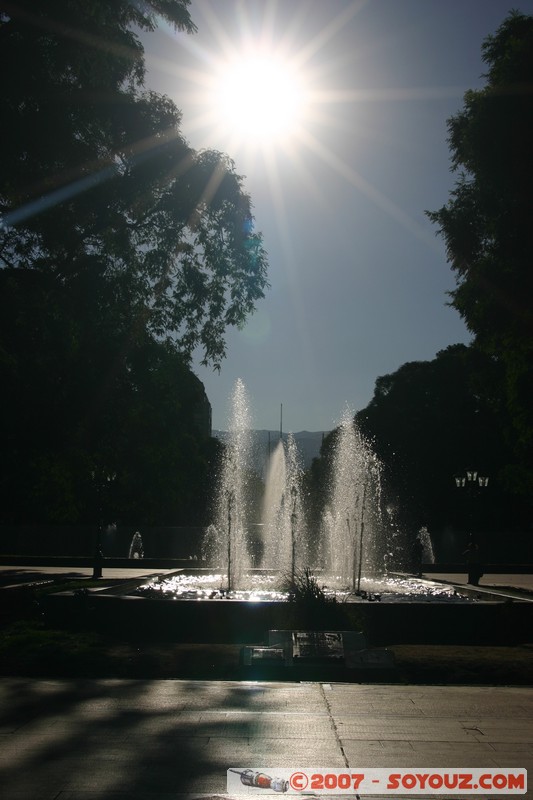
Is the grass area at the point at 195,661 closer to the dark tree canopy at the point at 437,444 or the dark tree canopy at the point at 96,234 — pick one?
the dark tree canopy at the point at 96,234

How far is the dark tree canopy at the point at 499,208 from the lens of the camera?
72.9 feet

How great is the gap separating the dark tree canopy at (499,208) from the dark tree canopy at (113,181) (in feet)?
19.0

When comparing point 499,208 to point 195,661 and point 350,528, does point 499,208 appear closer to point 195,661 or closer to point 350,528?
point 350,528

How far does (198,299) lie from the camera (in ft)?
83.3

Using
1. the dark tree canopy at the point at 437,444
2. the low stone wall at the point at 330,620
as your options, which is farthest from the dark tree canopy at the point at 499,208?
the dark tree canopy at the point at 437,444

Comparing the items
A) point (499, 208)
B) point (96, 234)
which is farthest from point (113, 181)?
point (499, 208)

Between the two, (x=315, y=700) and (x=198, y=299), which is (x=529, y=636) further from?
(x=198, y=299)

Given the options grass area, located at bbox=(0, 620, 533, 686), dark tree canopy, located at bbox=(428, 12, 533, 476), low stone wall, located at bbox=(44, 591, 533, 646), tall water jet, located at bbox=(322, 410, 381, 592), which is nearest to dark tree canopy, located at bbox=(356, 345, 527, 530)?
tall water jet, located at bbox=(322, 410, 381, 592)

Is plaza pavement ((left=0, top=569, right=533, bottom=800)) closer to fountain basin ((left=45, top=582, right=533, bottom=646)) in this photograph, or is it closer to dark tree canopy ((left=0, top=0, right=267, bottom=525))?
fountain basin ((left=45, top=582, right=533, bottom=646))

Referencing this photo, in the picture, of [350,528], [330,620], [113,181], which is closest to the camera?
[330,620]

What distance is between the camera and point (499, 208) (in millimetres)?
23391

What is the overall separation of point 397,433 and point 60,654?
44792 millimetres

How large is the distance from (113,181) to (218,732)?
16.9 metres

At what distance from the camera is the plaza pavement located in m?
5.50
